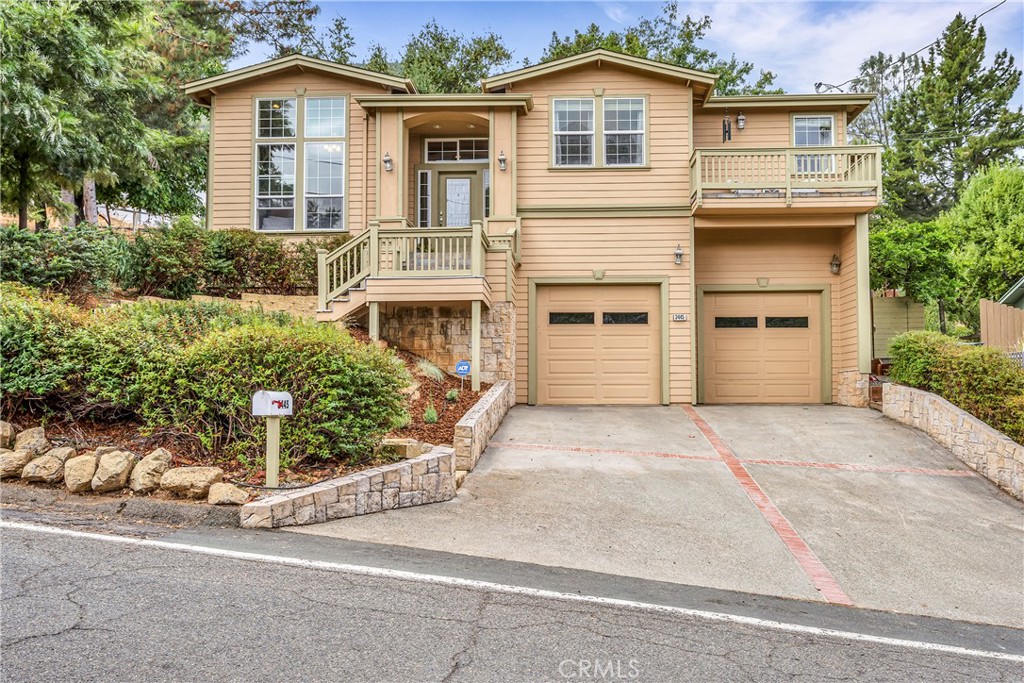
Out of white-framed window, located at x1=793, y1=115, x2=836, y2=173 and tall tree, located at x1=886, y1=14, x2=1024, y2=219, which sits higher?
tall tree, located at x1=886, y1=14, x2=1024, y2=219

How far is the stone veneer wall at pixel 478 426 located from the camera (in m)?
7.38

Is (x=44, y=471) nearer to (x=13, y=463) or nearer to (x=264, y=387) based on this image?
(x=13, y=463)

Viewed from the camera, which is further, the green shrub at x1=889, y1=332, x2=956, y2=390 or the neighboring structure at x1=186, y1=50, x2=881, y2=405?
the neighboring structure at x1=186, y1=50, x2=881, y2=405

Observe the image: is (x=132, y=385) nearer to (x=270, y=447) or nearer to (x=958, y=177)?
(x=270, y=447)

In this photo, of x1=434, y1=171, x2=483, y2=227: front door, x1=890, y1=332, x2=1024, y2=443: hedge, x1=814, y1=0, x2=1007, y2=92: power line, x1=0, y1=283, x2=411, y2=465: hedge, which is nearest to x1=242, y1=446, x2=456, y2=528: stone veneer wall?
x1=0, y1=283, x2=411, y2=465: hedge

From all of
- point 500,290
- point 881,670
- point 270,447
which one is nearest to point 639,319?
point 500,290

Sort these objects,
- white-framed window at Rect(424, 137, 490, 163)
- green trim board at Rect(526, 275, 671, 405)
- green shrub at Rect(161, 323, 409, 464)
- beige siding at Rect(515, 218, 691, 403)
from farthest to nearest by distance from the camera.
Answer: white-framed window at Rect(424, 137, 490, 163) → beige siding at Rect(515, 218, 691, 403) → green trim board at Rect(526, 275, 671, 405) → green shrub at Rect(161, 323, 409, 464)

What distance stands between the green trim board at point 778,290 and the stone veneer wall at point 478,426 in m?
4.51

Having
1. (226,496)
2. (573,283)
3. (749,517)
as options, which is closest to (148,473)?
(226,496)

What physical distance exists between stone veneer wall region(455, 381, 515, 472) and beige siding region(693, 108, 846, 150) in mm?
7204

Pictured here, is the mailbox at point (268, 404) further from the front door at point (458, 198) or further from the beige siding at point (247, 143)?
the front door at point (458, 198)

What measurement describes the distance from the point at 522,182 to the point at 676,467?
6922 millimetres

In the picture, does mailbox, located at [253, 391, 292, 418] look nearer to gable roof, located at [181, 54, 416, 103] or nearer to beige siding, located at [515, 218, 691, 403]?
beige siding, located at [515, 218, 691, 403]

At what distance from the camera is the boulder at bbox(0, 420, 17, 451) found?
5.85 metres
